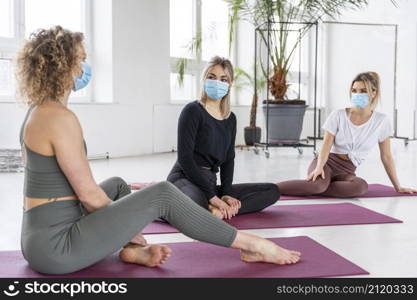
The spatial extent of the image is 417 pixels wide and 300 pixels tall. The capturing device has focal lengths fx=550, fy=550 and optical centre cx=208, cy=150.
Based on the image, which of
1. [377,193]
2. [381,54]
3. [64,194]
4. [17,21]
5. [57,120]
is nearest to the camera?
[57,120]

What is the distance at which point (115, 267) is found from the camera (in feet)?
6.44

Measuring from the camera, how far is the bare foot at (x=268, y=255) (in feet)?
6.45

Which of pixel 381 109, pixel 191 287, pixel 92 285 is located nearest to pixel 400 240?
pixel 191 287

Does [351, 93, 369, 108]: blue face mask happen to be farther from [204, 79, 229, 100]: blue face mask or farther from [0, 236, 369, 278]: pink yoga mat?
[0, 236, 369, 278]: pink yoga mat

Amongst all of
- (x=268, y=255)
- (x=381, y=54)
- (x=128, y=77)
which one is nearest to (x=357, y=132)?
(x=268, y=255)

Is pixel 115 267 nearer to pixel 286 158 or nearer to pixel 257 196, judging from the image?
pixel 257 196

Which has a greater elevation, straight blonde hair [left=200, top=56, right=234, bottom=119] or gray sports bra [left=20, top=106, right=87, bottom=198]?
straight blonde hair [left=200, top=56, right=234, bottom=119]

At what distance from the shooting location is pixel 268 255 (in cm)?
198

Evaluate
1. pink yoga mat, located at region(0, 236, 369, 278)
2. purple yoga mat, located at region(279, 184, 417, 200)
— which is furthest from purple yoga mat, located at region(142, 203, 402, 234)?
pink yoga mat, located at region(0, 236, 369, 278)

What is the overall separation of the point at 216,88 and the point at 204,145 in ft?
0.99

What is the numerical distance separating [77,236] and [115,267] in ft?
0.85

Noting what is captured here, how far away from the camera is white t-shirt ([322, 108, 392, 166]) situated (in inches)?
144

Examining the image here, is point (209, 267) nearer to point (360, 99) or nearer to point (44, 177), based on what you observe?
point (44, 177)

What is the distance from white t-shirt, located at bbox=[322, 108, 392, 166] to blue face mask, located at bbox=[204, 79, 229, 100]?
1056 mm
